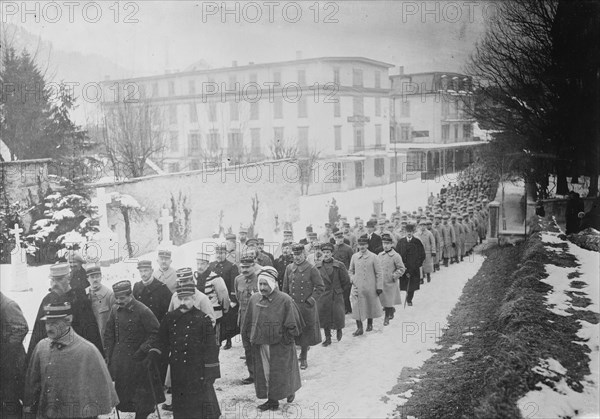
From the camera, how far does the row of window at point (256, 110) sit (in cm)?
1287

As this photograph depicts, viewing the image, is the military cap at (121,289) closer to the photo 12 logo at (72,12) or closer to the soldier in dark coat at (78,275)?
the soldier in dark coat at (78,275)

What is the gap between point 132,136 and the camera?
1452 centimetres

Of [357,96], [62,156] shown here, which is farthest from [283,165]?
[62,156]

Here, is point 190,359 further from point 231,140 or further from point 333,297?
point 231,140

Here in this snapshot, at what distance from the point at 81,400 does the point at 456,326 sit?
5207mm

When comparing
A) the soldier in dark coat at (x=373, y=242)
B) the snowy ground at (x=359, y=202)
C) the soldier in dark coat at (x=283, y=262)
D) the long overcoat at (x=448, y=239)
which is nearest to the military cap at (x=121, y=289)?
the soldier in dark coat at (x=283, y=262)

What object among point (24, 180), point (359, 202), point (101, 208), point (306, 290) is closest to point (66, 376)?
point (306, 290)

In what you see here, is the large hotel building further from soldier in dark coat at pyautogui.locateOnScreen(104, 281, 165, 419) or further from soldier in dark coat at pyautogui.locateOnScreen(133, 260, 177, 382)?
soldier in dark coat at pyautogui.locateOnScreen(104, 281, 165, 419)

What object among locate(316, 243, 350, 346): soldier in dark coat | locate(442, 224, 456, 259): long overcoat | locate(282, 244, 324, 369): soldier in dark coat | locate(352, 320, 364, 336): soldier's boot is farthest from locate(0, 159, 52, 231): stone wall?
locate(442, 224, 456, 259): long overcoat

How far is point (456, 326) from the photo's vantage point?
289 inches

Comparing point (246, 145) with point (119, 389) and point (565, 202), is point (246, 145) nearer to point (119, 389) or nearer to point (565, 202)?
point (565, 202)

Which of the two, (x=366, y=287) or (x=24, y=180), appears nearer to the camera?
(x=24, y=180)

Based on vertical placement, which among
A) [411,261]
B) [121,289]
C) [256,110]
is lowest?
[411,261]

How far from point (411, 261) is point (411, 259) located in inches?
1.5
